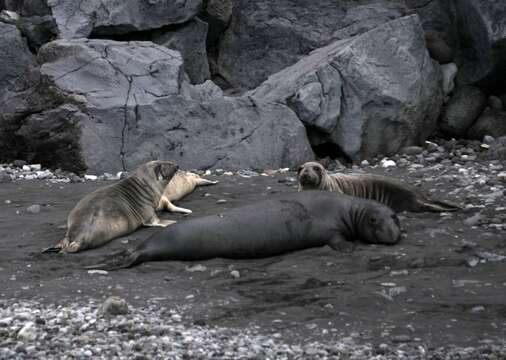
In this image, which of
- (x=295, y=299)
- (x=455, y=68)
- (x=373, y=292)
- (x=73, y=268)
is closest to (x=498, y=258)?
(x=373, y=292)

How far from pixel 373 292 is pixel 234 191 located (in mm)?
4095

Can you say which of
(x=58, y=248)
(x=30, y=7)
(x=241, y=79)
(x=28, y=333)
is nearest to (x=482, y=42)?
(x=241, y=79)

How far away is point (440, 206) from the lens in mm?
7883

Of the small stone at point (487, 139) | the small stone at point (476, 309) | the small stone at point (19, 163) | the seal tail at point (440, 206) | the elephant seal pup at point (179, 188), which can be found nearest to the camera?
the small stone at point (476, 309)

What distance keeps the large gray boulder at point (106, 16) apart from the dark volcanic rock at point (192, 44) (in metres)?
0.37

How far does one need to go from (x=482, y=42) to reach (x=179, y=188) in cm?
618

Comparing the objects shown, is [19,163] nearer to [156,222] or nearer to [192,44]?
[156,222]

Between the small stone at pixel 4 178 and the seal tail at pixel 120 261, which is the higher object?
the seal tail at pixel 120 261

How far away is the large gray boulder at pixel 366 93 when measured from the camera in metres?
12.6

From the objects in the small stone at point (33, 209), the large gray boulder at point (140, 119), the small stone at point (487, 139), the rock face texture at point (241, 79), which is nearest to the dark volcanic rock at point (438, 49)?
the rock face texture at point (241, 79)

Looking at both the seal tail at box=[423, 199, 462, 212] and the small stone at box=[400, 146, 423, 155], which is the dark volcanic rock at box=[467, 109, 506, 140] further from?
the seal tail at box=[423, 199, 462, 212]

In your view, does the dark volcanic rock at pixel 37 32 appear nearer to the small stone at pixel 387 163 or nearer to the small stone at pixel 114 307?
the small stone at pixel 387 163

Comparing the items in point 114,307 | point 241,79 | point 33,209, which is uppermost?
point 114,307

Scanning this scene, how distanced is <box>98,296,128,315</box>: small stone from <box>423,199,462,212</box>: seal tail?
3596mm
